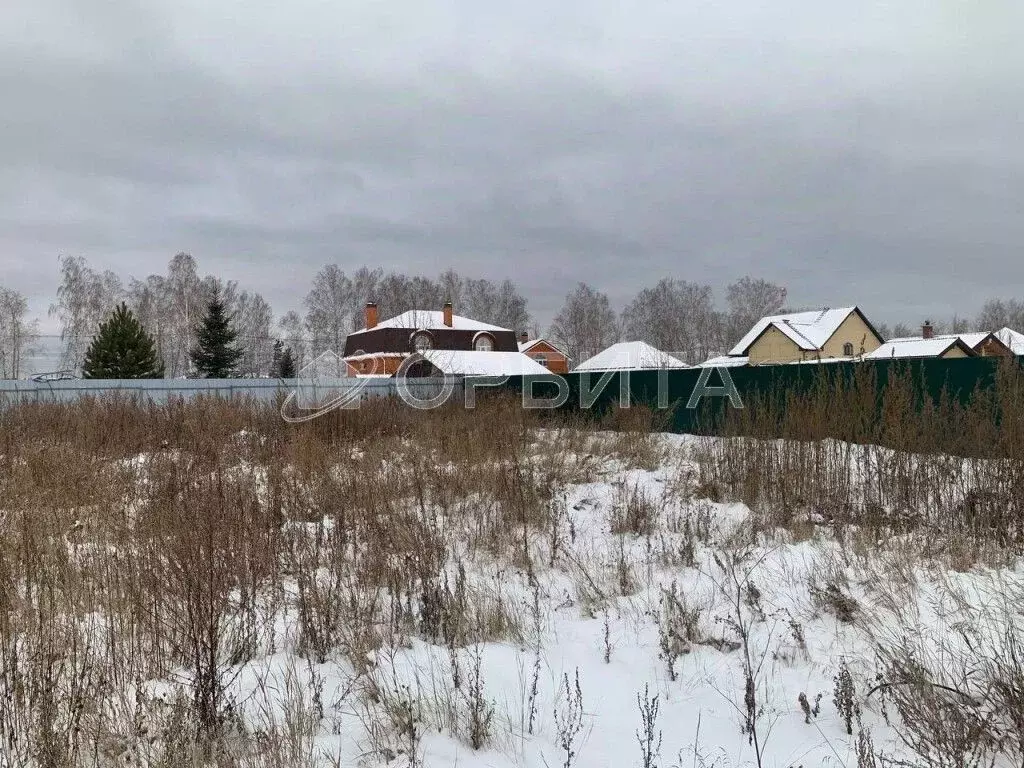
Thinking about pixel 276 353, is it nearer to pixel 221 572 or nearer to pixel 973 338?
pixel 973 338

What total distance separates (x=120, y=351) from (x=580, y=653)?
30.3 m

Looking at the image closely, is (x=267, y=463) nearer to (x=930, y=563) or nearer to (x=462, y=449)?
(x=462, y=449)

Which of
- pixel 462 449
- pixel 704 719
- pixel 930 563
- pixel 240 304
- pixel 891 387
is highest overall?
pixel 240 304

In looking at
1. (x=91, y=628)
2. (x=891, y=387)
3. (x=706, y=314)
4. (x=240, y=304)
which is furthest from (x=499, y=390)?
(x=706, y=314)

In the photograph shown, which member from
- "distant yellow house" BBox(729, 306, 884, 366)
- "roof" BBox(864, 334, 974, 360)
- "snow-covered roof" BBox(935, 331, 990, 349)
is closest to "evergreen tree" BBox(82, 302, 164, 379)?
"distant yellow house" BBox(729, 306, 884, 366)

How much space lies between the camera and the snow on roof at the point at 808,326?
3453 centimetres

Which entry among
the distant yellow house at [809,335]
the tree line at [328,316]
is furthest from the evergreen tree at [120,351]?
the distant yellow house at [809,335]

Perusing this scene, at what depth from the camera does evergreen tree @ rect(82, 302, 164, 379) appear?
27.0m

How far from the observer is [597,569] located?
443cm

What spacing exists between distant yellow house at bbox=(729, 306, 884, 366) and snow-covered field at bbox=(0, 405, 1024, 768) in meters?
32.8

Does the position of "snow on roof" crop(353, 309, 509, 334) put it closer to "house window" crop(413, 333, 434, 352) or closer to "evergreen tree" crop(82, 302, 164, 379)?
"house window" crop(413, 333, 434, 352)

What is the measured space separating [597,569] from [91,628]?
3.15 metres

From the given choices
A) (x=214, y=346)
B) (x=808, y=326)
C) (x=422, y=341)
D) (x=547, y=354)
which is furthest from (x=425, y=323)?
(x=808, y=326)

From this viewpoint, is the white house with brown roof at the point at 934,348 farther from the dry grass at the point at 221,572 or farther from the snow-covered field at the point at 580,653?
the snow-covered field at the point at 580,653
